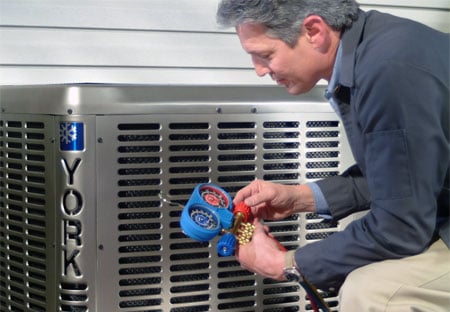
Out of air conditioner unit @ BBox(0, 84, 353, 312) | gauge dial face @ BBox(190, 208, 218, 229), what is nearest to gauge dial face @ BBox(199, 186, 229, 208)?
gauge dial face @ BBox(190, 208, 218, 229)

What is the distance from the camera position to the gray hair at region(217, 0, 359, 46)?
167 centimetres

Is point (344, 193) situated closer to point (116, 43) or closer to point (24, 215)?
point (24, 215)

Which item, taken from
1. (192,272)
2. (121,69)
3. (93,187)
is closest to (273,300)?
(192,272)

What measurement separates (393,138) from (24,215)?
1068 mm

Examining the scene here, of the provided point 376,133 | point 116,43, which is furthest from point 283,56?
point 116,43

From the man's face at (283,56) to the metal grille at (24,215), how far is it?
0.61 m

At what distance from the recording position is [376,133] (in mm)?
1571

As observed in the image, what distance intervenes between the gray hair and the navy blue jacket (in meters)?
0.04

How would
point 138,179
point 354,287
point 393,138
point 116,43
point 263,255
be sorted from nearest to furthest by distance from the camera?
point 393,138 → point 354,287 → point 263,255 → point 138,179 → point 116,43

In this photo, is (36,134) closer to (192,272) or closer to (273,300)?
(192,272)

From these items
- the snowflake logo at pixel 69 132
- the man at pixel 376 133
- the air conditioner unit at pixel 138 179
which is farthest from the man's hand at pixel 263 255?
the snowflake logo at pixel 69 132

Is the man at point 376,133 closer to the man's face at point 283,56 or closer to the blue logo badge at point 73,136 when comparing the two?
the man's face at point 283,56

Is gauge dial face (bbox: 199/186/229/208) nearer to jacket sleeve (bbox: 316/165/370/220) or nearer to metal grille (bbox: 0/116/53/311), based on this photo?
jacket sleeve (bbox: 316/165/370/220)

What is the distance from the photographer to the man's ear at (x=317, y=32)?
1694 millimetres
